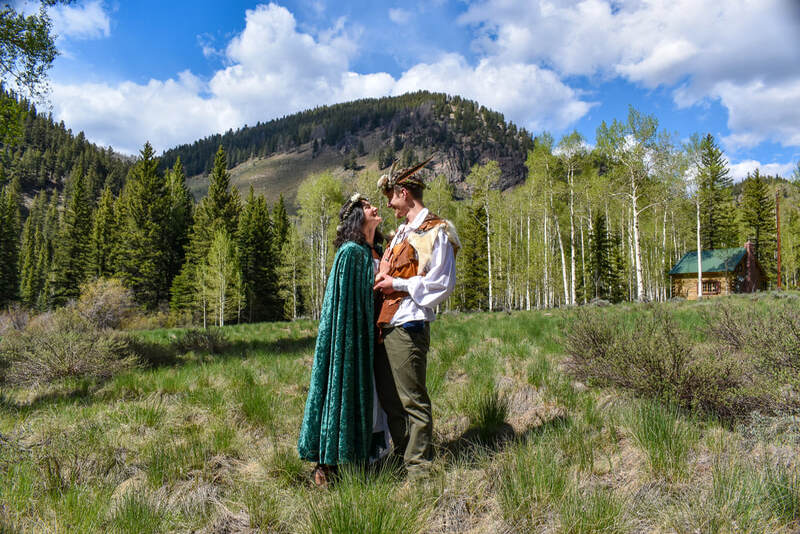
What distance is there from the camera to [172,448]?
2.97 m

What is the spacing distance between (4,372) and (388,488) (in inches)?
297

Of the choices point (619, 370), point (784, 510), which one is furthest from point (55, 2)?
point (784, 510)

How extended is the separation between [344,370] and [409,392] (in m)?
0.47

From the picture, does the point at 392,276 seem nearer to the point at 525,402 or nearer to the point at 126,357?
the point at 525,402

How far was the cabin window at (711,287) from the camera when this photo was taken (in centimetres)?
3575

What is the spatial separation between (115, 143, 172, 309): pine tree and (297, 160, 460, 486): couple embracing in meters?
42.1

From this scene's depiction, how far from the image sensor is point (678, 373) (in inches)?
137

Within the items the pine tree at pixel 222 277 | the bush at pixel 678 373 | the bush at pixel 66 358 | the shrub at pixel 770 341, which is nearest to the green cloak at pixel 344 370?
the bush at pixel 678 373

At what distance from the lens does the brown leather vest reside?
2664mm

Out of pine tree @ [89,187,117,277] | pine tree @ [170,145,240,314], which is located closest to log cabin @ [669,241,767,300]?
pine tree @ [170,145,240,314]

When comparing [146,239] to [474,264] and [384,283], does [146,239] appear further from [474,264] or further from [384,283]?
[384,283]

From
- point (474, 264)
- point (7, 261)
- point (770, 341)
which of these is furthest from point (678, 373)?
point (7, 261)

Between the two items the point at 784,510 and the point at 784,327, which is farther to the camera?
the point at 784,327

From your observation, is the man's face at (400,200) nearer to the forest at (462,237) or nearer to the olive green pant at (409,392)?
the olive green pant at (409,392)
